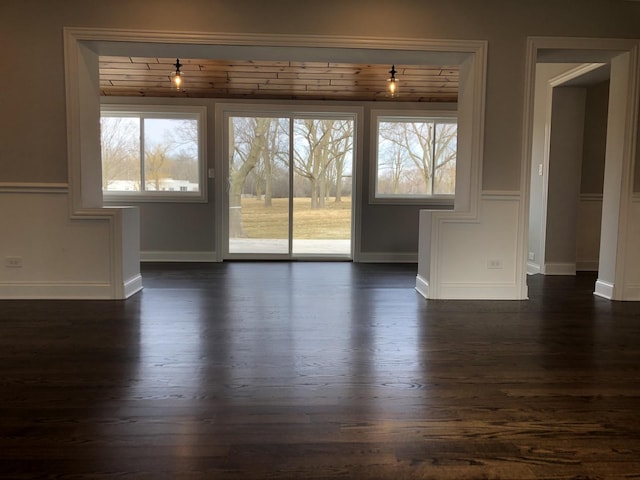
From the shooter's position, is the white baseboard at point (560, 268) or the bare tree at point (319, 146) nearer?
the white baseboard at point (560, 268)

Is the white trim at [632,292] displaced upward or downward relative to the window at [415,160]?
downward

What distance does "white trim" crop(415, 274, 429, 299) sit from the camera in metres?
4.19

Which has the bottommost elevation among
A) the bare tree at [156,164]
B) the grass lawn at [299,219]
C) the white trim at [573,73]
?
the grass lawn at [299,219]

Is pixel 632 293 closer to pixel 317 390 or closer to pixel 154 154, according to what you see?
pixel 317 390

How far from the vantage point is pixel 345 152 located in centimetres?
661

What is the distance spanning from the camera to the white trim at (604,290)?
4.18m

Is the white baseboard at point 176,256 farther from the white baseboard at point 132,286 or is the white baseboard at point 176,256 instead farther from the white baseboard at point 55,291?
the white baseboard at point 55,291

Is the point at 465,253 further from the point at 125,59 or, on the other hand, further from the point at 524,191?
the point at 125,59

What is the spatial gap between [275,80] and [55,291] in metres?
3.72

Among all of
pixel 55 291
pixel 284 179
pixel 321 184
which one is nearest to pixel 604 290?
pixel 321 184

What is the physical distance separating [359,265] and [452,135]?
7.98ft

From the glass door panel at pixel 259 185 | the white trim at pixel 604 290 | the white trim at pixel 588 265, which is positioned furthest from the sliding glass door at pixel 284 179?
the white trim at pixel 604 290

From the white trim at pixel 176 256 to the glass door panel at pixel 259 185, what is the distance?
330 millimetres

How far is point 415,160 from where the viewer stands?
666 cm
